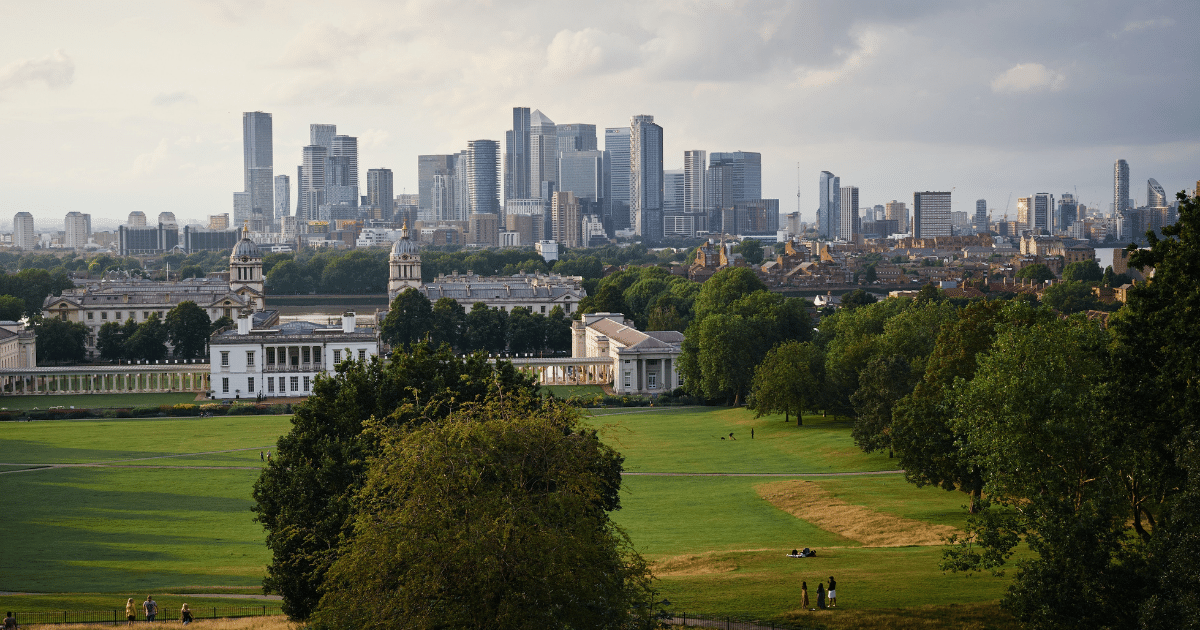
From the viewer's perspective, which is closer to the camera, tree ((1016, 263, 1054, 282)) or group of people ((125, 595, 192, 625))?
group of people ((125, 595, 192, 625))

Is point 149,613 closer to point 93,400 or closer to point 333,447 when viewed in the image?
point 333,447

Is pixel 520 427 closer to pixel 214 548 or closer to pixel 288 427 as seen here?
pixel 214 548

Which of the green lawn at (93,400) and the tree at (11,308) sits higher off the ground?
the tree at (11,308)

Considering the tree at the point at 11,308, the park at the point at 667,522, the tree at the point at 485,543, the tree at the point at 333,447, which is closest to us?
the tree at the point at 485,543

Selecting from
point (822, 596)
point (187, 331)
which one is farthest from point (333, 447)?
point (187, 331)

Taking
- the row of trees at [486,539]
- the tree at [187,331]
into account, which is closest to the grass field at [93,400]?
the tree at [187,331]

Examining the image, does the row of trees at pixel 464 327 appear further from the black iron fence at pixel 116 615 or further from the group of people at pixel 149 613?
the group of people at pixel 149 613

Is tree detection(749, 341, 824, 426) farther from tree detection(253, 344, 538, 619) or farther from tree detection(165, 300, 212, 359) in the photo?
tree detection(165, 300, 212, 359)

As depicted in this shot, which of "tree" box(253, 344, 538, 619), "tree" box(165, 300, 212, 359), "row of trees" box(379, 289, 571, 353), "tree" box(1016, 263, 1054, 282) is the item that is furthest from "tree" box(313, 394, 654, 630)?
"tree" box(1016, 263, 1054, 282)
